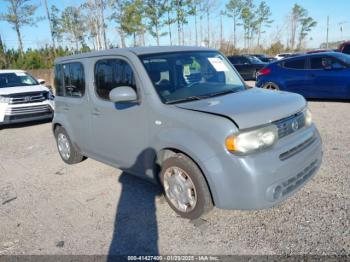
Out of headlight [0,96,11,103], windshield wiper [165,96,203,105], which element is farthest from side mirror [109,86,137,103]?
headlight [0,96,11,103]

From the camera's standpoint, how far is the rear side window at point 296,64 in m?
9.23

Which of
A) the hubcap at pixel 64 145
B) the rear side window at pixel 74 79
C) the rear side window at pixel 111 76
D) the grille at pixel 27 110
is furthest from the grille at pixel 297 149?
the grille at pixel 27 110

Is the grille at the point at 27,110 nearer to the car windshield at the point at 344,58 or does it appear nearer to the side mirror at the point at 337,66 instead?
the side mirror at the point at 337,66

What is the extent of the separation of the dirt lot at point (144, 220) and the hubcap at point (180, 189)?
0.18m

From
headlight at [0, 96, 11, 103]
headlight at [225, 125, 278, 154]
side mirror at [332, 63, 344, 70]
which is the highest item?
side mirror at [332, 63, 344, 70]

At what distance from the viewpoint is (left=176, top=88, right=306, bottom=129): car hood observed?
2.77 metres

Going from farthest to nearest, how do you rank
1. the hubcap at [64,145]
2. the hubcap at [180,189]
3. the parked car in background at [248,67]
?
1. the parked car in background at [248,67]
2. the hubcap at [64,145]
3. the hubcap at [180,189]

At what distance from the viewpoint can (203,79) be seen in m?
3.79

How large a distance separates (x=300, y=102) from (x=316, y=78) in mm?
6224

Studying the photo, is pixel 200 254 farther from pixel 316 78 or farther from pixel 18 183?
pixel 316 78

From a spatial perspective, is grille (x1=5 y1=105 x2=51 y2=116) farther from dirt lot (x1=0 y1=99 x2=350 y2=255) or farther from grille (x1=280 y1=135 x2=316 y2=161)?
grille (x1=280 y1=135 x2=316 y2=161)

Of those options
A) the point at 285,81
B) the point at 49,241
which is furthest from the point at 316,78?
the point at 49,241

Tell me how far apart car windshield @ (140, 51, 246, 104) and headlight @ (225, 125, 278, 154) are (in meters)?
0.88

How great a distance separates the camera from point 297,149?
2988mm
